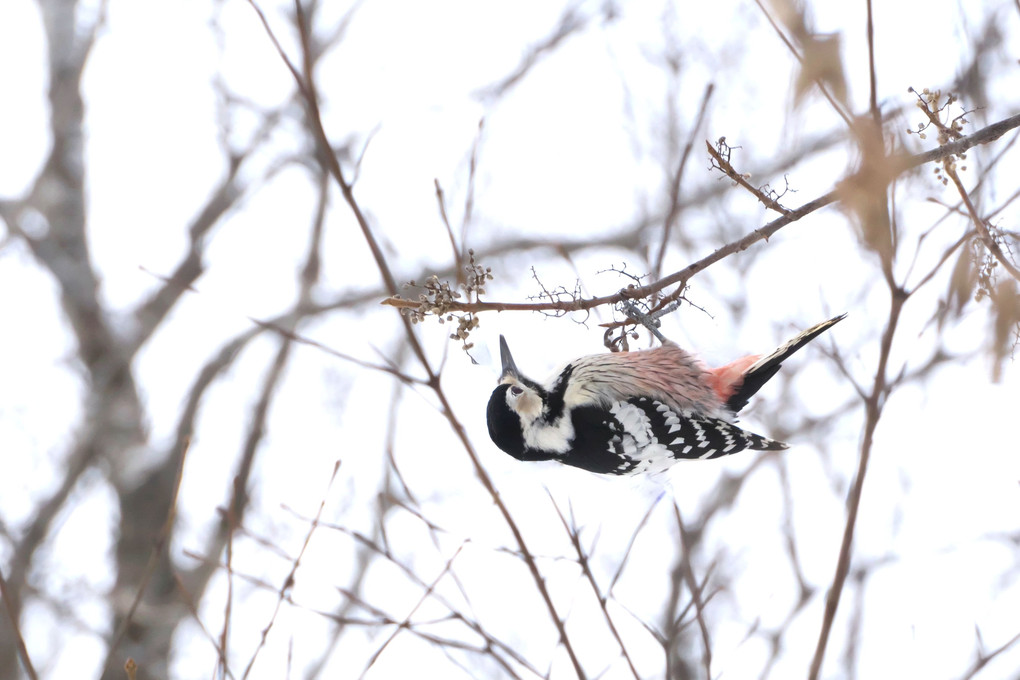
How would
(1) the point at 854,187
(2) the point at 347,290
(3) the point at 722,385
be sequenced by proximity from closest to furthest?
(1) the point at 854,187, (3) the point at 722,385, (2) the point at 347,290

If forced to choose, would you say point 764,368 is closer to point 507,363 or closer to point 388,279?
point 507,363

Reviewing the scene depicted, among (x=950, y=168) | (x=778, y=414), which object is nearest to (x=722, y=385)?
(x=950, y=168)

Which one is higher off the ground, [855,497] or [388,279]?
[388,279]

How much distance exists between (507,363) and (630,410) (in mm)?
447

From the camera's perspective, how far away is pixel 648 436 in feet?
8.04

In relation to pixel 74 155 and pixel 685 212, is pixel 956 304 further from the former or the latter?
pixel 74 155

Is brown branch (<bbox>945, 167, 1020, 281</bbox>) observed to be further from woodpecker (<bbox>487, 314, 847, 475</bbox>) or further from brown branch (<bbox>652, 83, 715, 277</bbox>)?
woodpecker (<bbox>487, 314, 847, 475</bbox>)

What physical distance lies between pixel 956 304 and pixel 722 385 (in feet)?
4.40

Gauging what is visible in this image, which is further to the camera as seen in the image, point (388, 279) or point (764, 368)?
point (764, 368)

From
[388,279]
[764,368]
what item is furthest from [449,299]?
[764,368]

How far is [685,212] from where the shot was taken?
595cm

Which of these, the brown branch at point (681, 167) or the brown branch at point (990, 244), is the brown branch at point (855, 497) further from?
the brown branch at point (681, 167)

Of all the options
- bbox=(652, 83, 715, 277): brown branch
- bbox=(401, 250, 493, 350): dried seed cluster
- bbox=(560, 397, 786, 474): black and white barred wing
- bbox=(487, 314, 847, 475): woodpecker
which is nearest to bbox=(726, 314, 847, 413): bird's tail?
bbox=(487, 314, 847, 475): woodpecker

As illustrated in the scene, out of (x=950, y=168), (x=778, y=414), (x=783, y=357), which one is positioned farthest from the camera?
(x=778, y=414)
